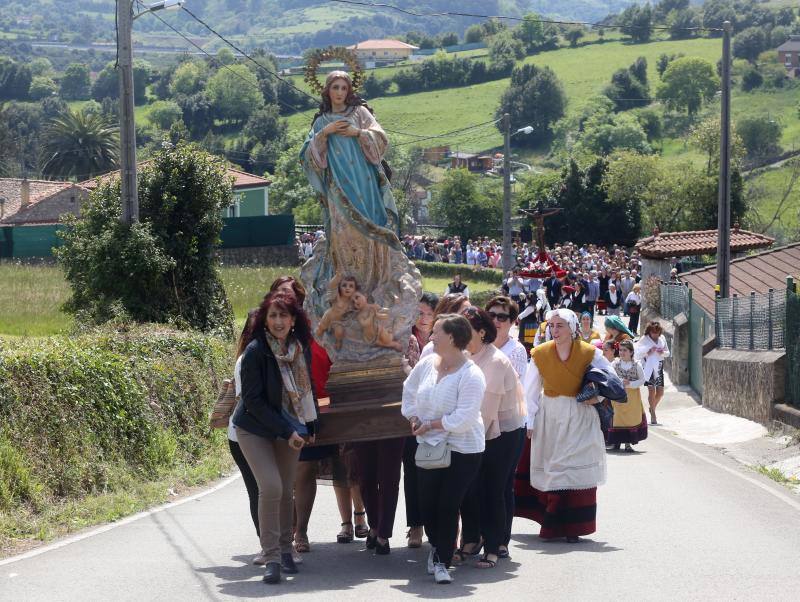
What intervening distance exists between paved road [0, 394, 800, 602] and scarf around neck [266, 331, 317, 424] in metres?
1.07

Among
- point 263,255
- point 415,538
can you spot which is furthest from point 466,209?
point 415,538

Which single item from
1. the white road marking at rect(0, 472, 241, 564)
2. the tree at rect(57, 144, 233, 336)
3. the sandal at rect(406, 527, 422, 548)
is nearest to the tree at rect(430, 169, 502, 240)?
the tree at rect(57, 144, 233, 336)

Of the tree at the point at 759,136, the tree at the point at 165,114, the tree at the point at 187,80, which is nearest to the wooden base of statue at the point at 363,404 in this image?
the tree at the point at 759,136

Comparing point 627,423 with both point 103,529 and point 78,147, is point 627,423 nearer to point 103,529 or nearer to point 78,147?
point 103,529

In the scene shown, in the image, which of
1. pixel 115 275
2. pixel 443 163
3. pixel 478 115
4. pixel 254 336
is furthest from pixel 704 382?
pixel 478 115

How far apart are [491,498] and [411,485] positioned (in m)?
0.57

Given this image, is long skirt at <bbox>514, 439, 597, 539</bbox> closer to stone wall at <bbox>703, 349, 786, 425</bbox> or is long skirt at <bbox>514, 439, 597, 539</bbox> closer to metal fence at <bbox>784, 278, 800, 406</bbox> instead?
metal fence at <bbox>784, 278, 800, 406</bbox>

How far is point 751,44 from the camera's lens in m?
172

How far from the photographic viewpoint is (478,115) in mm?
142375

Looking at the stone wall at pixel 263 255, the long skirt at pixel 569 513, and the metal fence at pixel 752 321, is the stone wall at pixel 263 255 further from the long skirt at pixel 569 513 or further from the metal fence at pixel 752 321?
the long skirt at pixel 569 513

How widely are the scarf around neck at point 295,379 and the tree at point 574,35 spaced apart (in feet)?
573

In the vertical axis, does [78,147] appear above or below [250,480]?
above

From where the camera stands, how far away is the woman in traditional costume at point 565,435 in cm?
1024

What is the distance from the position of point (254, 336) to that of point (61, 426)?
11.9 feet
